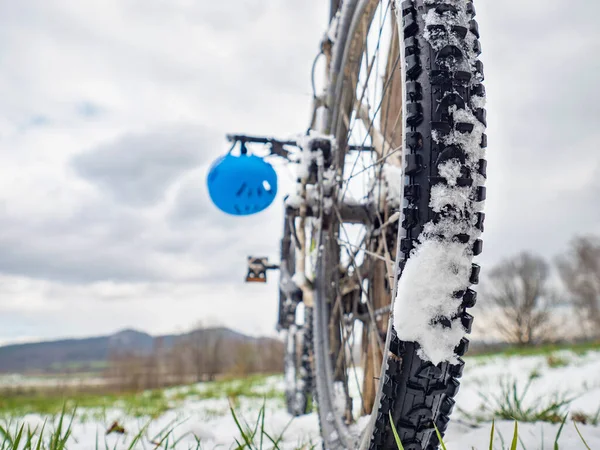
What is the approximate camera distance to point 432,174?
0.80m

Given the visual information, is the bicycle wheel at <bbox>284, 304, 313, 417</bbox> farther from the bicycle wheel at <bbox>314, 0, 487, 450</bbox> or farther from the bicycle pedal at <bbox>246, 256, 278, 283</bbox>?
the bicycle wheel at <bbox>314, 0, 487, 450</bbox>

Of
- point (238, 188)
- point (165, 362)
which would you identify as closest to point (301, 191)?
point (238, 188)

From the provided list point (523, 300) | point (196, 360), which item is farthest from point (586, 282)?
point (196, 360)

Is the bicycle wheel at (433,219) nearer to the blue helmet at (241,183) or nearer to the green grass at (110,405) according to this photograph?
the green grass at (110,405)

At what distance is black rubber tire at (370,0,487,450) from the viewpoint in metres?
0.80

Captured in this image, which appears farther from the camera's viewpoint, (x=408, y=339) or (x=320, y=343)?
(x=320, y=343)

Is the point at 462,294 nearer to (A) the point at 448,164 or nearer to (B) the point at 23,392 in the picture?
(A) the point at 448,164

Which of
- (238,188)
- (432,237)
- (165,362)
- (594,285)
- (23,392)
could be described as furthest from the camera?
(165,362)

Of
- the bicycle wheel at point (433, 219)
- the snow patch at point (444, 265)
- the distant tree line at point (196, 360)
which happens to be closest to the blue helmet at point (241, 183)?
the bicycle wheel at point (433, 219)

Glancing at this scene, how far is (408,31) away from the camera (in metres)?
0.89

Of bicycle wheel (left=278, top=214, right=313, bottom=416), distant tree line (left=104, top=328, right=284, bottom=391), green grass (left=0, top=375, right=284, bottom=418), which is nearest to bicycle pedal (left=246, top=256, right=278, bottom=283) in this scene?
bicycle wheel (left=278, top=214, right=313, bottom=416)

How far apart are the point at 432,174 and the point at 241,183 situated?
1.35 meters

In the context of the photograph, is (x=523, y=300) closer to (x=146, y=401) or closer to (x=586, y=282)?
(x=586, y=282)

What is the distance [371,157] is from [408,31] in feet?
2.39
